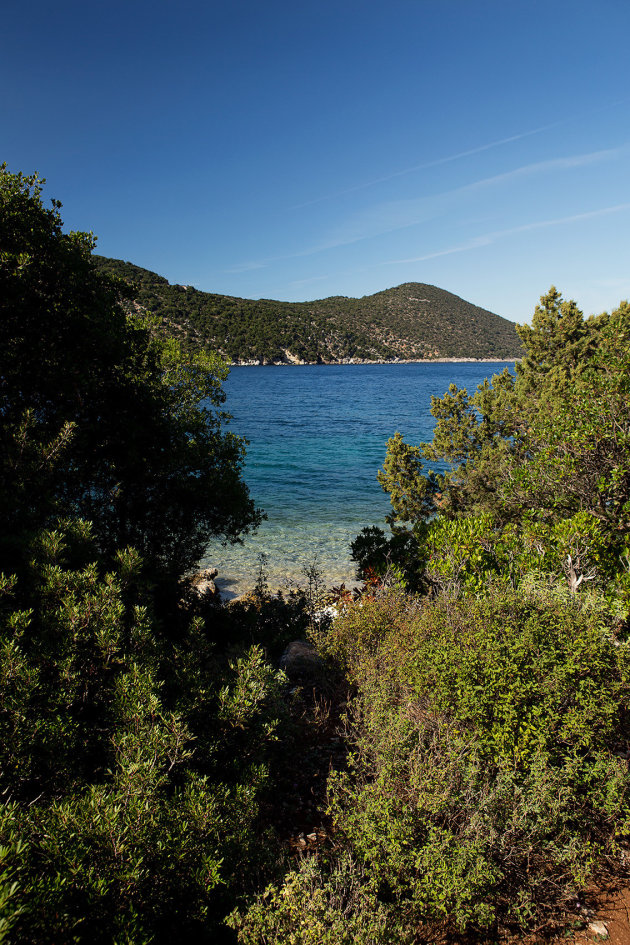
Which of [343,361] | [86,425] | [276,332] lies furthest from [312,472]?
[343,361]

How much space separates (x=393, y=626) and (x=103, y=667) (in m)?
4.78

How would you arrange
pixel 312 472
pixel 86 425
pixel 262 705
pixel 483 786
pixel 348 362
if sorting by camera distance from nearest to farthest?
pixel 483 786, pixel 262 705, pixel 86 425, pixel 312 472, pixel 348 362

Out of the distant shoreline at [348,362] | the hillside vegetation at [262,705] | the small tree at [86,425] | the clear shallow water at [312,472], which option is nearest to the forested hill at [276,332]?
the distant shoreline at [348,362]

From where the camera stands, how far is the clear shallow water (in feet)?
67.8

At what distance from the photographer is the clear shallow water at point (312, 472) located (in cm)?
2067

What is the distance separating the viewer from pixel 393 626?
773 cm

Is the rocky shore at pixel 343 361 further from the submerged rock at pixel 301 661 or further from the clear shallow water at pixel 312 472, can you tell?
the submerged rock at pixel 301 661

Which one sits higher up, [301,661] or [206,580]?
[301,661]

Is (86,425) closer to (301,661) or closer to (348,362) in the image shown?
(301,661)

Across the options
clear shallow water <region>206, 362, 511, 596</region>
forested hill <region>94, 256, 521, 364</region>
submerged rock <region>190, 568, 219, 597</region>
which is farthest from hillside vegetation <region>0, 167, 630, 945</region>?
forested hill <region>94, 256, 521, 364</region>

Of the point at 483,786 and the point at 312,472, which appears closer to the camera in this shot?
the point at 483,786

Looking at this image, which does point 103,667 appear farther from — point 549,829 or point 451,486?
point 451,486

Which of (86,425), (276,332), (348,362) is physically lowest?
(86,425)

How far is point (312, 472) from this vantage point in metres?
36.4
